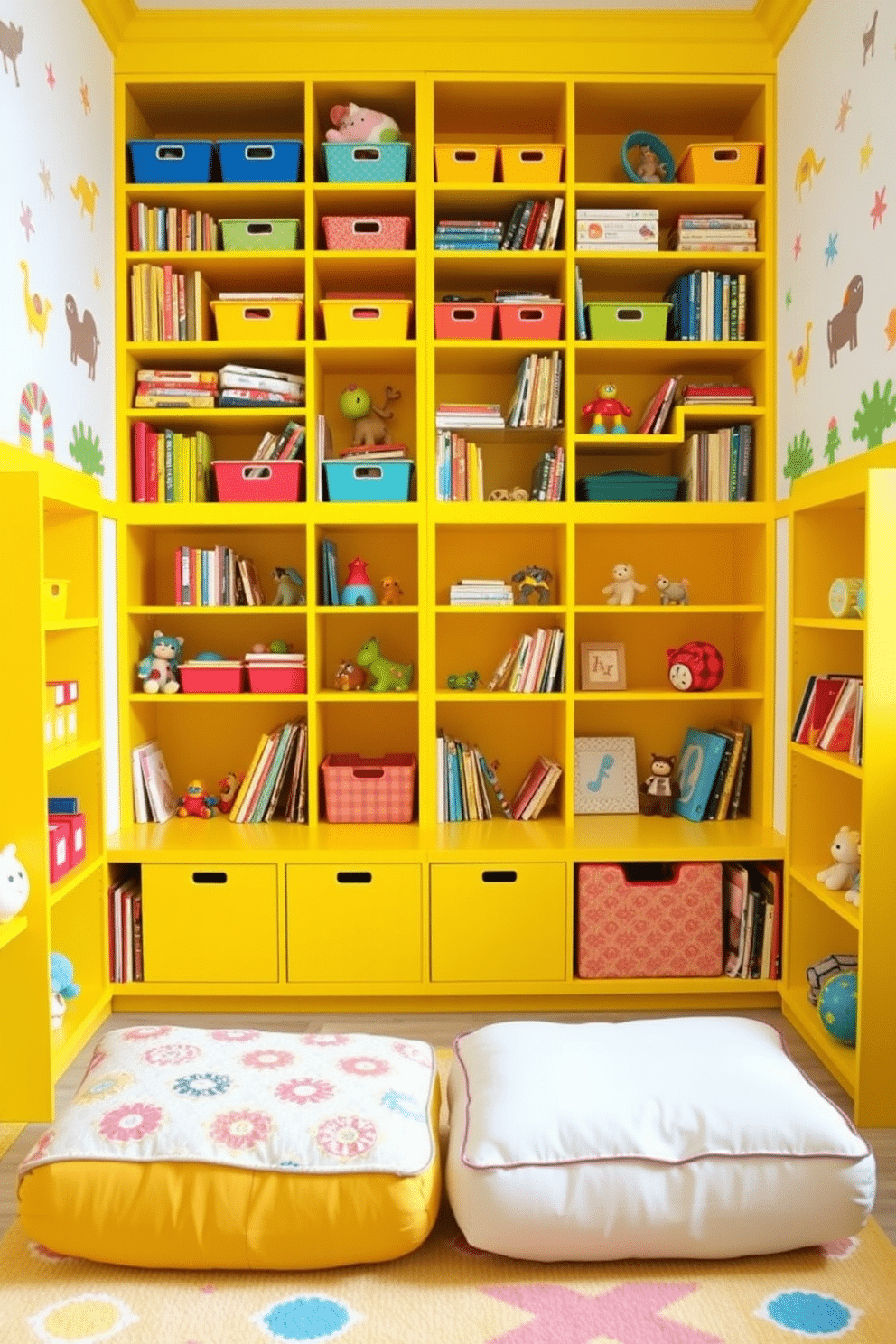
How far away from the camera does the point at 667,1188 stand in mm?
1748

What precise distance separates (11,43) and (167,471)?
1174mm

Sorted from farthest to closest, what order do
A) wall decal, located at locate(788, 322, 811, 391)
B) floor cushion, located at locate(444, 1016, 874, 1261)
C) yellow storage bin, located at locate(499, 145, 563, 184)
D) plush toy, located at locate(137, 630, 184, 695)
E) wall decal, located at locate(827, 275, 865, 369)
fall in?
plush toy, located at locate(137, 630, 184, 695), yellow storage bin, located at locate(499, 145, 563, 184), wall decal, located at locate(788, 322, 811, 391), wall decal, located at locate(827, 275, 865, 369), floor cushion, located at locate(444, 1016, 874, 1261)

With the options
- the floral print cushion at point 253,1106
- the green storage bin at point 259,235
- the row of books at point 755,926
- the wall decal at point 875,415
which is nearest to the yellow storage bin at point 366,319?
the green storage bin at point 259,235

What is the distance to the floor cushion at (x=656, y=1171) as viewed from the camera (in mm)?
1742

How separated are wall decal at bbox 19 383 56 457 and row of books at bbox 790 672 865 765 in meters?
2.04

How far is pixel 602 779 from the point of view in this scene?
345cm

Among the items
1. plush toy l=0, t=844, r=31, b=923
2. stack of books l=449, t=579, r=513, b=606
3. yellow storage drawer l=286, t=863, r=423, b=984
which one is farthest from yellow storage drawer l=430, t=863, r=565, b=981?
plush toy l=0, t=844, r=31, b=923

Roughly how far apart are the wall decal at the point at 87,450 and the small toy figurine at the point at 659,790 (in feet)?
6.31

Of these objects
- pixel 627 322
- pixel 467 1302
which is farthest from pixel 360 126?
pixel 467 1302

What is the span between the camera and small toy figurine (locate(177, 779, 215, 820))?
3.37 m

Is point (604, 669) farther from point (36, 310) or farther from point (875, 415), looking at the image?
point (36, 310)

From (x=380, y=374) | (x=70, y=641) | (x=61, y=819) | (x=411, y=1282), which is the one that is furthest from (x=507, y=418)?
(x=411, y=1282)

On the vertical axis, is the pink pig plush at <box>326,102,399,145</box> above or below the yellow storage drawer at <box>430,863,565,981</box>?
above

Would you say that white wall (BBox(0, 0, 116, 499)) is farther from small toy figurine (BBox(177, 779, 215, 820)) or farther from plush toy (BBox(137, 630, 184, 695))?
small toy figurine (BBox(177, 779, 215, 820))
